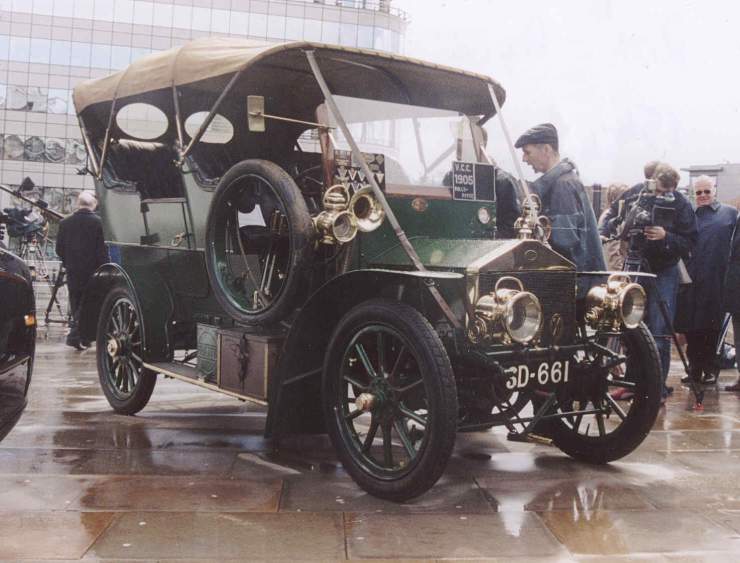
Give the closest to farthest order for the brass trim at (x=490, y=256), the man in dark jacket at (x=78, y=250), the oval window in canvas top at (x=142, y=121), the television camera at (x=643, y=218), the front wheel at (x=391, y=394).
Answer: the front wheel at (x=391, y=394) < the brass trim at (x=490, y=256) < the oval window in canvas top at (x=142, y=121) < the television camera at (x=643, y=218) < the man in dark jacket at (x=78, y=250)

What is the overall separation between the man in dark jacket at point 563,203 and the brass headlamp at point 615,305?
131cm

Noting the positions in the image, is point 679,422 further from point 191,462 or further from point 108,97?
point 108,97

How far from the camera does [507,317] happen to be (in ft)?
14.0

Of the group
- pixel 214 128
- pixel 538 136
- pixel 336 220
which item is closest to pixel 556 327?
pixel 336 220

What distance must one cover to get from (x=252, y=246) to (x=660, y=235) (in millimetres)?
3479

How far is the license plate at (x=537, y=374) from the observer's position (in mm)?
4547

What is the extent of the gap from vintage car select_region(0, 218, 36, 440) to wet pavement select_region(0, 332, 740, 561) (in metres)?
0.49

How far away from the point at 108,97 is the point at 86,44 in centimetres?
4744

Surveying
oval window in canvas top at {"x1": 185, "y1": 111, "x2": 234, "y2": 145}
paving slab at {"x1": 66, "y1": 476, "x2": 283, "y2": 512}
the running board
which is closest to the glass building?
oval window in canvas top at {"x1": 185, "y1": 111, "x2": 234, "y2": 145}

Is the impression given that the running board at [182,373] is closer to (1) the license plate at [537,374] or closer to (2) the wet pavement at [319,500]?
(2) the wet pavement at [319,500]

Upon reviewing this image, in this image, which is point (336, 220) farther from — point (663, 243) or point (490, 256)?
point (663, 243)

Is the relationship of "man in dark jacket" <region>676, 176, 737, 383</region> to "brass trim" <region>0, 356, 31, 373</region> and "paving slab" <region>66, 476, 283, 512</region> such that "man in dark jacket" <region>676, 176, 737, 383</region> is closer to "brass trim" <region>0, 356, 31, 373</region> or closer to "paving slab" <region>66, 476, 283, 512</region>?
"paving slab" <region>66, 476, 283, 512</region>

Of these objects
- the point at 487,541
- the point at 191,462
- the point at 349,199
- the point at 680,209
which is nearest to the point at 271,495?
the point at 191,462

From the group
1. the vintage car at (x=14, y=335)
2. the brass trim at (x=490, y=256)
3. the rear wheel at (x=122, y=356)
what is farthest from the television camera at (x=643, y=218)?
the vintage car at (x=14, y=335)
